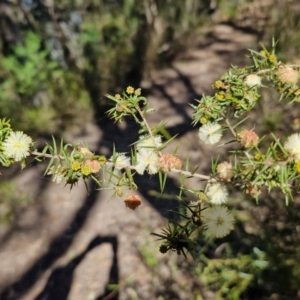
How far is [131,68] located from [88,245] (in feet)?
12.7

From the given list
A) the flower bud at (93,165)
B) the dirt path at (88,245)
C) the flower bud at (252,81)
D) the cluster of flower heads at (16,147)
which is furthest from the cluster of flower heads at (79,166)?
the dirt path at (88,245)

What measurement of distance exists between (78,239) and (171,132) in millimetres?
2117

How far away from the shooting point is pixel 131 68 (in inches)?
273

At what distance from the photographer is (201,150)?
479cm

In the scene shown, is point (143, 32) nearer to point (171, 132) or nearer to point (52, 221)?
point (171, 132)

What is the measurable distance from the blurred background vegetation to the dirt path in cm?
16

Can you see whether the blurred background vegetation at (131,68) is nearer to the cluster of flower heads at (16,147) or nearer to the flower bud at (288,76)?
the flower bud at (288,76)

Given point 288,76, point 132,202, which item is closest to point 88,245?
point 132,202

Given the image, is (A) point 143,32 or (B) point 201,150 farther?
(A) point 143,32

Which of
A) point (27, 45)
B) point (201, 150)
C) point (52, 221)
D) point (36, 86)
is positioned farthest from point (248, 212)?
point (27, 45)

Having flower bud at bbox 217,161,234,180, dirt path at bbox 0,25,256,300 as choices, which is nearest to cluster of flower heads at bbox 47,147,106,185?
flower bud at bbox 217,161,234,180

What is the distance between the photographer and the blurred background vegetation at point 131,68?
3.26 meters

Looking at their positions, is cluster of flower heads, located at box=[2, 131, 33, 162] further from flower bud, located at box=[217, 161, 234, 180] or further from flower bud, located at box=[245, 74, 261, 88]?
flower bud, located at box=[245, 74, 261, 88]

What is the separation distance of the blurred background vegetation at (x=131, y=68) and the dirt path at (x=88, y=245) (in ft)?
0.54
